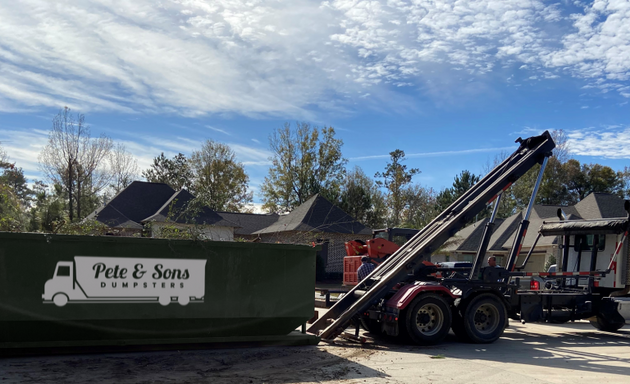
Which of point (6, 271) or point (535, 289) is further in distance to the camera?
point (535, 289)

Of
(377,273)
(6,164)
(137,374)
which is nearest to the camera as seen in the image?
(137,374)

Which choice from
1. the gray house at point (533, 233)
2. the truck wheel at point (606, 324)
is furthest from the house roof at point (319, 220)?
the truck wheel at point (606, 324)

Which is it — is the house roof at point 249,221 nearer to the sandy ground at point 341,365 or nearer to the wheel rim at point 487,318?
the wheel rim at point 487,318

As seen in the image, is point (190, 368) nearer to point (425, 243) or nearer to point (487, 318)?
point (425, 243)

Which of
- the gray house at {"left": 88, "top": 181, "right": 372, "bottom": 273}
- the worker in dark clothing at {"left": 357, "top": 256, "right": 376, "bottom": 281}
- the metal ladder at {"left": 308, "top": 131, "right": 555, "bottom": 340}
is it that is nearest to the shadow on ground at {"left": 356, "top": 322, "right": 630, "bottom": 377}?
the metal ladder at {"left": 308, "top": 131, "right": 555, "bottom": 340}

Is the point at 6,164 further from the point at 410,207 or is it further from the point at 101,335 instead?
the point at 410,207

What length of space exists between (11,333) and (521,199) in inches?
2162

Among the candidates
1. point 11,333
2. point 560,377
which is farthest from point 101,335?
point 560,377

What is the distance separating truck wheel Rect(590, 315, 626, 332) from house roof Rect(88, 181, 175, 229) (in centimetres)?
2815

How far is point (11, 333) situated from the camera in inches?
312

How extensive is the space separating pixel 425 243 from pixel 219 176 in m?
51.1

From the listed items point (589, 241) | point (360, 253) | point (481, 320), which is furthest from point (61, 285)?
point (589, 241)

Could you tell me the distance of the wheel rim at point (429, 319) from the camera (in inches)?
431

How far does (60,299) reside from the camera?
810cm
